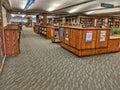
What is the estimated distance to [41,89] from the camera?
2564 mm

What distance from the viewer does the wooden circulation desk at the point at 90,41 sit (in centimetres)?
477

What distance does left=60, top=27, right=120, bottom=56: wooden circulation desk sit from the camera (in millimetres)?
4766

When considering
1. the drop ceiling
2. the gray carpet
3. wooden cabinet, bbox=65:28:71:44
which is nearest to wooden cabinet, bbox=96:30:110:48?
the gray carpet

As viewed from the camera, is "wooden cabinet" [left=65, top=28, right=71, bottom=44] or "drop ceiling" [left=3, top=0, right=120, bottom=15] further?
"drop ceiling" [left=3, top=0, right=120, bottom=15]

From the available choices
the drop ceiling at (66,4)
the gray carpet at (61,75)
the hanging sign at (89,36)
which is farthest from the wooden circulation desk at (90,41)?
the drop ceiling at (66,4)

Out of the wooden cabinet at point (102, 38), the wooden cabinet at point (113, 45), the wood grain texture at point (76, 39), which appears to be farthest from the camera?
the wooden cabinet at point (113, 45)

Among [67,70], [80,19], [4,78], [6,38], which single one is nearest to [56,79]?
[67,70]

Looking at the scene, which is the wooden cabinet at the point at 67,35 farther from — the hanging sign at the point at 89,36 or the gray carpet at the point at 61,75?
the gray carpet at the point at 61,75

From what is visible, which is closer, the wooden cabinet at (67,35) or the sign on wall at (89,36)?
the sign on wall at (89,36)

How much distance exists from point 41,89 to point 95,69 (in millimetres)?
1974

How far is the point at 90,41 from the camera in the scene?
16.1 ft

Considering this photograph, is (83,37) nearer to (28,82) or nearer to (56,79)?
(56,79)

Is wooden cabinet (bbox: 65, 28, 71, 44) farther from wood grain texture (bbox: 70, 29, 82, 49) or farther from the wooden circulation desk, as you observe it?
wood grain texture (bbox: 70, 29, 82, 49)

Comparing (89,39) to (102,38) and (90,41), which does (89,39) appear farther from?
(102,38)
